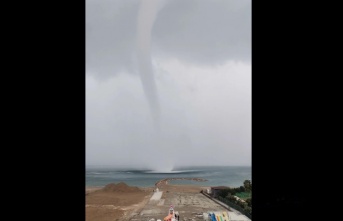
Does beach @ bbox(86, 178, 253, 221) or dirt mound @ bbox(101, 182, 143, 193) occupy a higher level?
dirt mound @ bbox(101, 182, 143, 193)

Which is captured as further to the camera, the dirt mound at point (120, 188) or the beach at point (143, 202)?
the dirt mound at point (120, 188)

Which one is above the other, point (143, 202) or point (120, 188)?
point (120, 188)

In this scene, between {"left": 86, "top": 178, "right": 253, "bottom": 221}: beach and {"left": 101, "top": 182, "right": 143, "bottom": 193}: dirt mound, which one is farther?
{"left": 101, "top": 182, "right": 143, "bottom": 193}: dirt mound

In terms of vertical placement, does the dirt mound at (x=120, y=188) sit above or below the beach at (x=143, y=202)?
above

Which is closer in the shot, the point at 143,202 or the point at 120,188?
the point at 120,188
